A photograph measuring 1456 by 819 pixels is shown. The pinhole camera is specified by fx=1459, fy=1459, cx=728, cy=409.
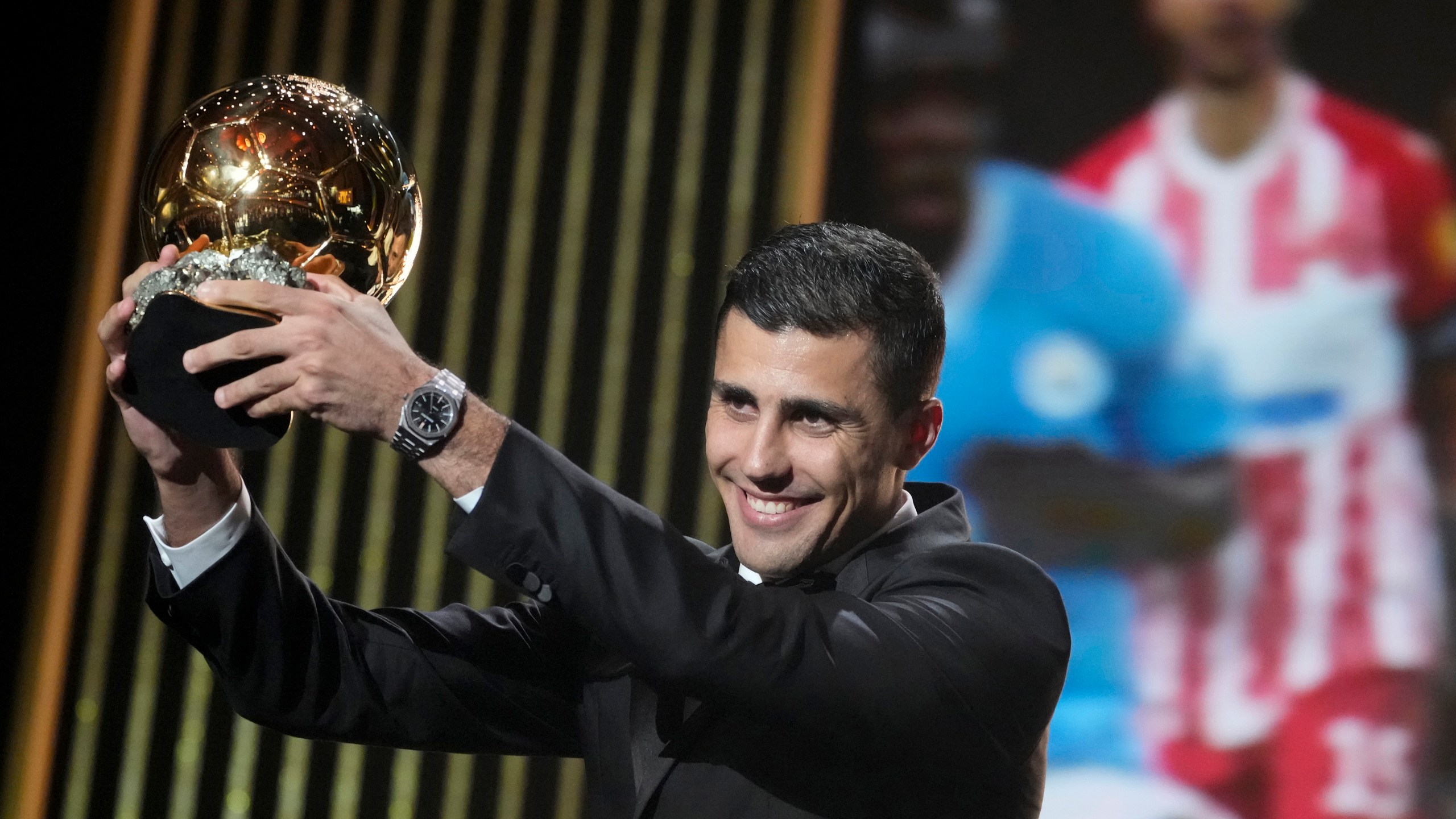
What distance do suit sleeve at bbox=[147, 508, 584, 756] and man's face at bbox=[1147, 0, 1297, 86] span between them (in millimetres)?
2320

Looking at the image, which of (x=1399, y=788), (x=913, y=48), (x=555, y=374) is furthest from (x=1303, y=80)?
(x=555, y=374)

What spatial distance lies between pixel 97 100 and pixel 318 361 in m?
2.92

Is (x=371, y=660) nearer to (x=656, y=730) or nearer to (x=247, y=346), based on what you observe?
(x=656, y=730)

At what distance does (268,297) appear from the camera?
1134 mm

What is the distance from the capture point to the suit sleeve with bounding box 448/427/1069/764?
3.74 ft

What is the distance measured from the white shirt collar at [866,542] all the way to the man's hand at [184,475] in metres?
0.52

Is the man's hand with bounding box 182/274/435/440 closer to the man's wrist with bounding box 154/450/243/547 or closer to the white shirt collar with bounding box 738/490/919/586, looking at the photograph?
the man's wrist with bounding box 154/450/243/547

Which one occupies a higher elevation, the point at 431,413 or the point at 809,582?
the point at 431,413

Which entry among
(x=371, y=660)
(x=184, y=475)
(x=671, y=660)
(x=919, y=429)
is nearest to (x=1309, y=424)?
(x=919, y=429)

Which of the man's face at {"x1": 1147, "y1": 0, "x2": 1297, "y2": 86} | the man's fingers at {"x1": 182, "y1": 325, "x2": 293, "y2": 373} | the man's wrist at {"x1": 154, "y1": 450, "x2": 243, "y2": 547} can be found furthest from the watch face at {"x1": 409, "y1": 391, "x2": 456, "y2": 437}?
the man's face at {"x1": 1147, "y1": 0, "x2": 1297, "y2": 86}

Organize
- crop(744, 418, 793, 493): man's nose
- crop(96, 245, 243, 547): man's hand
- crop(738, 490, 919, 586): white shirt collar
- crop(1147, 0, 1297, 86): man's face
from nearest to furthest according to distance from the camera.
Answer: crop(96, 245, 243, 547): man's hand, crop(744, 418, 793, 493): man's nose, crop(738, 490, 919, 586): white shirt collar, crop(1147, 0, 1297, 86): man's face

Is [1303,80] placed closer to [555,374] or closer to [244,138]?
[555,374]

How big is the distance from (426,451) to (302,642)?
1.66ft

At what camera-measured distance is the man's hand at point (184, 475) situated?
137 cm
